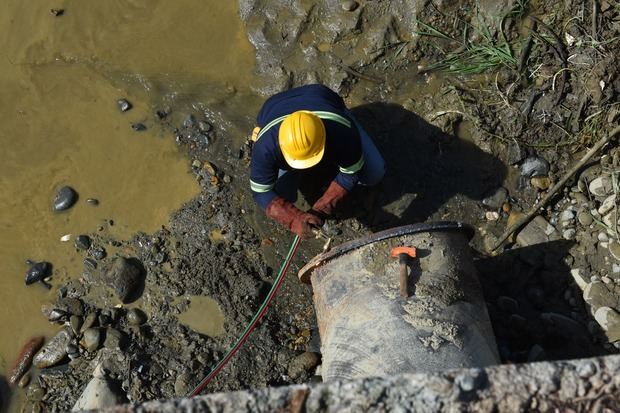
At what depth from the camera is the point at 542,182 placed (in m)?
4.78

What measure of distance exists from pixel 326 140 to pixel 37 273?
2502 millimetres

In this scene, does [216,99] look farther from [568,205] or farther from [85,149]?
[568,205]

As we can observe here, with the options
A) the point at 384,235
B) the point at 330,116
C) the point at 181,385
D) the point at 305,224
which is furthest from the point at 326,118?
the point at 181,385

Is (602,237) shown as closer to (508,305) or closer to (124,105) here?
(508,305)

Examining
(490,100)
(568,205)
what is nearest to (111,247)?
(490,100)

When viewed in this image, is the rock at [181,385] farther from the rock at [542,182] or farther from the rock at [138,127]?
the rock at [542,182]

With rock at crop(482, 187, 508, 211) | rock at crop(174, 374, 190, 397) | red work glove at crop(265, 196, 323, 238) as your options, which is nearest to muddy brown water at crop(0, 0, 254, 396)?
red work glove at crop(265, 196, 323, 238)

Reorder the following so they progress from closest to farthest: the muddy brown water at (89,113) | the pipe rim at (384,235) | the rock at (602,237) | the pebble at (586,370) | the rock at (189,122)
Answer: the pebble at (586,370) < the pipe rim at (384,235) < the rock at (602,237) < the muddy brown water at (89,113) < the rock at (189,122)

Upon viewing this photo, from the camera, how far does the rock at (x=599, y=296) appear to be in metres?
4.34

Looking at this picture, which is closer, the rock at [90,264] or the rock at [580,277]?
the rock at [580,277]

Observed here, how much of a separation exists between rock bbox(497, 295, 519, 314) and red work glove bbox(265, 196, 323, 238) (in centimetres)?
143

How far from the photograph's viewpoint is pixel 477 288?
359cm

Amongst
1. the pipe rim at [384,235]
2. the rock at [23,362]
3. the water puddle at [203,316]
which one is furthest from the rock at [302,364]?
the rock at [23,362]

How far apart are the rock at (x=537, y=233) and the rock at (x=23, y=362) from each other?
12.3 ft
